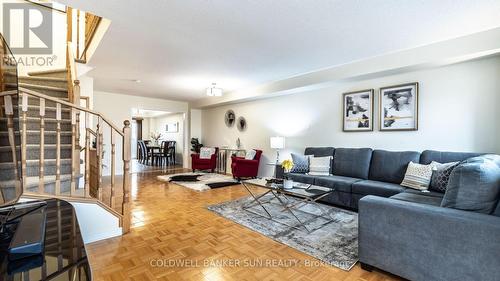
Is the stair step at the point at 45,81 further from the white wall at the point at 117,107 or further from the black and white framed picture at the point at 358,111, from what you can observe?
the black and white framed picture at the point at 358,111

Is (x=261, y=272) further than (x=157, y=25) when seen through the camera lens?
No

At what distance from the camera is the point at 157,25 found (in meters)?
2.55

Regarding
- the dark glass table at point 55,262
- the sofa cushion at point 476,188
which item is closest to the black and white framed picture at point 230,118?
the sofa cushion at point 476,188

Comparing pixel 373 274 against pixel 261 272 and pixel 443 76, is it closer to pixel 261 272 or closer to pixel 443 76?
pixel 261 272

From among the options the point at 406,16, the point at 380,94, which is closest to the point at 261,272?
the point at 406,16

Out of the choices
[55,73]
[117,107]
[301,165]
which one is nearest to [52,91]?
[55,73]

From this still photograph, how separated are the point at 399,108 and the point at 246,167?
10.7 feet

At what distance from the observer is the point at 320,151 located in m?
4.43

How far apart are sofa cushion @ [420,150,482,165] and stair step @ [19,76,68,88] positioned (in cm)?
500

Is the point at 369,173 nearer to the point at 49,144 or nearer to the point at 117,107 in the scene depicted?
the point at 49,144

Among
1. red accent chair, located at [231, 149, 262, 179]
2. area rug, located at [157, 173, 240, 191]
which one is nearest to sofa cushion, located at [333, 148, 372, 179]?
red accent chair, located at [231, 149, 262, 179]

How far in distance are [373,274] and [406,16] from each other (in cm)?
243

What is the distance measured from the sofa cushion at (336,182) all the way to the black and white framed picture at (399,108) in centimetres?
107

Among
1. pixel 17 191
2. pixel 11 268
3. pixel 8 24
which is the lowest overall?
pixel 11 268
